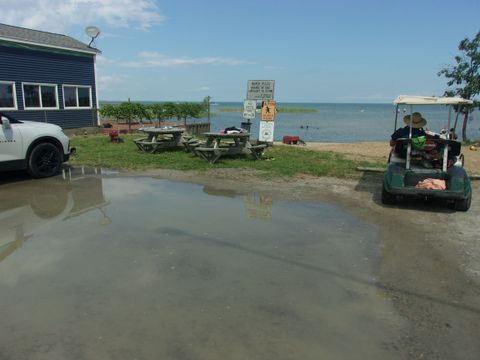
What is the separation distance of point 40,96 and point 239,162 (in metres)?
12.9

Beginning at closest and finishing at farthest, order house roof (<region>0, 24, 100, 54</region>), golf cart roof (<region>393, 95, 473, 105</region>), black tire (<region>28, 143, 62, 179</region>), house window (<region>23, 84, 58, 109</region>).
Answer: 1. golf cart roof (<region>393, 95, 473, 105</region>)
2. black tire (<region>28, 143, 62, 179</region>)
3. house roof (<region>0, 24, 100, 54</region>)
4. house window (<region>23, 84, 58, 109</region>)

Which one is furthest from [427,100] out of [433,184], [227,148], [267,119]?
[267,119]

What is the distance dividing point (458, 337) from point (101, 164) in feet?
31.2

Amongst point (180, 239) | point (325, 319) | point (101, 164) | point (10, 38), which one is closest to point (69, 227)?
point (180, 239)

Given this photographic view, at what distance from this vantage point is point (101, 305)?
134 inches

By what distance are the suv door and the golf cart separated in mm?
7295

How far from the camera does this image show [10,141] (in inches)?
322

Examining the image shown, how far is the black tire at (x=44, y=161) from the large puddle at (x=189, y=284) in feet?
7.93

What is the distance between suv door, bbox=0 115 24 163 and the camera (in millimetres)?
8062

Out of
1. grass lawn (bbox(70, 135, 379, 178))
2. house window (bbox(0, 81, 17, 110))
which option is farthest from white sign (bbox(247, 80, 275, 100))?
Result: house window (bbox(0, 81, 17, 110))

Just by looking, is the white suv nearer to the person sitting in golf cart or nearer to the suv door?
the suv door

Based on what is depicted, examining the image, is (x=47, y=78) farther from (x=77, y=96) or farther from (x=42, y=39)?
(x=42, y=39)

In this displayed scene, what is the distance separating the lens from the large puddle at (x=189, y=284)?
2.91 m

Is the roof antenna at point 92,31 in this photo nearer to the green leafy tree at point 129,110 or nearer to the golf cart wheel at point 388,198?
the green leafy tree at point 129,110
